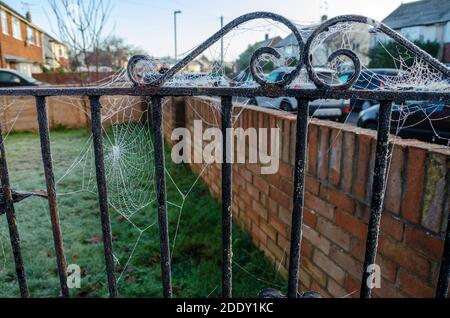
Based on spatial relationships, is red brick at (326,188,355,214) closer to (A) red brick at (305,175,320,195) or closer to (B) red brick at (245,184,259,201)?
(A) red brick at (305,175,320,195)

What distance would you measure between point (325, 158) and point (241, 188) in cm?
145

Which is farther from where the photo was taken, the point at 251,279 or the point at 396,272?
the point at 251,279

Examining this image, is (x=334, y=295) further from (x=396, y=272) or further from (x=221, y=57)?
(x=221, y=57)

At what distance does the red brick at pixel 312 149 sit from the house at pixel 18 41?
26.2 meters

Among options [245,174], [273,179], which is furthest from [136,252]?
[273,179]

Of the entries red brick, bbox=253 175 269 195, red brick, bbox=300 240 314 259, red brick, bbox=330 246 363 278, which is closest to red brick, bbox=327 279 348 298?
Answer: red brick, bbox=330 246 363 278

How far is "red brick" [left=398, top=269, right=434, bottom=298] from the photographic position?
4.67 ft

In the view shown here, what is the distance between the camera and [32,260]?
9.85 ft

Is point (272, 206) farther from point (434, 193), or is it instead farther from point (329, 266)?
point (434, 193)

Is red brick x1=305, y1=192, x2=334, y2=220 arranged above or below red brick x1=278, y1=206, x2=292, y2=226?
above

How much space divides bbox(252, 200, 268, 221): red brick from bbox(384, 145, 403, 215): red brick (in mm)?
1319

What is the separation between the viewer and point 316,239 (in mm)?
2189

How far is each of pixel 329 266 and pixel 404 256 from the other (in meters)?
0.60
